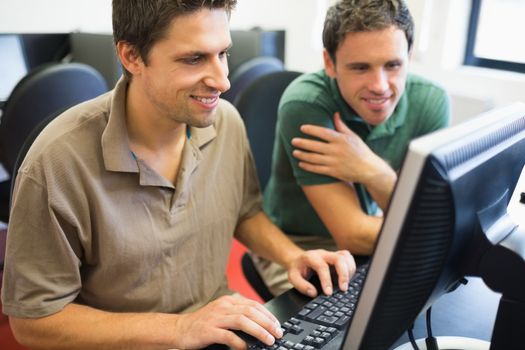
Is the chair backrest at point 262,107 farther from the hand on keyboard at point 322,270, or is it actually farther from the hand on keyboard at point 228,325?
the hand on keyboard at point 228,325

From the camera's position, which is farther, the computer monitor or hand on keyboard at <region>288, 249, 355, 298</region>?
hand on keyboard at <region>288, 249, 355, 298</region>

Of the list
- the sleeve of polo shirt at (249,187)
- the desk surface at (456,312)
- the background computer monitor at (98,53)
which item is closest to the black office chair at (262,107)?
the sleeve of polo shirt at (249,187)

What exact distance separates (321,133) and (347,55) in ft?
0.66

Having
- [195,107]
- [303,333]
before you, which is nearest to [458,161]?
[303,333]

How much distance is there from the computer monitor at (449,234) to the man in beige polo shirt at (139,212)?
0.84 ft

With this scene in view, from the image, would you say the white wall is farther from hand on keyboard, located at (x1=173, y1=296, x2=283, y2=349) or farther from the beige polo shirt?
hand on keyboard, located at (x1=173, y1=296, x2=283, y2=349)

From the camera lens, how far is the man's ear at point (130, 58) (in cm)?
99

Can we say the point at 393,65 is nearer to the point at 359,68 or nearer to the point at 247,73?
the point at 359,68

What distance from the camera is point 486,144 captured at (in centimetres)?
60

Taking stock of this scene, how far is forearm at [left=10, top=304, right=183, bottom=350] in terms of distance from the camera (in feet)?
2.87

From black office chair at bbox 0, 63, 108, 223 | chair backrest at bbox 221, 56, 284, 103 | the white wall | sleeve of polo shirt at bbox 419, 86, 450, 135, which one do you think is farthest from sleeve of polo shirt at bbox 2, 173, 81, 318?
the white wall

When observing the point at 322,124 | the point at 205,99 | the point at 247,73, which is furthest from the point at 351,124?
the point at 247,73

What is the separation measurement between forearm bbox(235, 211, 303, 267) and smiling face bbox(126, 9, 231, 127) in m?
0.34

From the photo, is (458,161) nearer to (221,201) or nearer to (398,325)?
(398,325)
